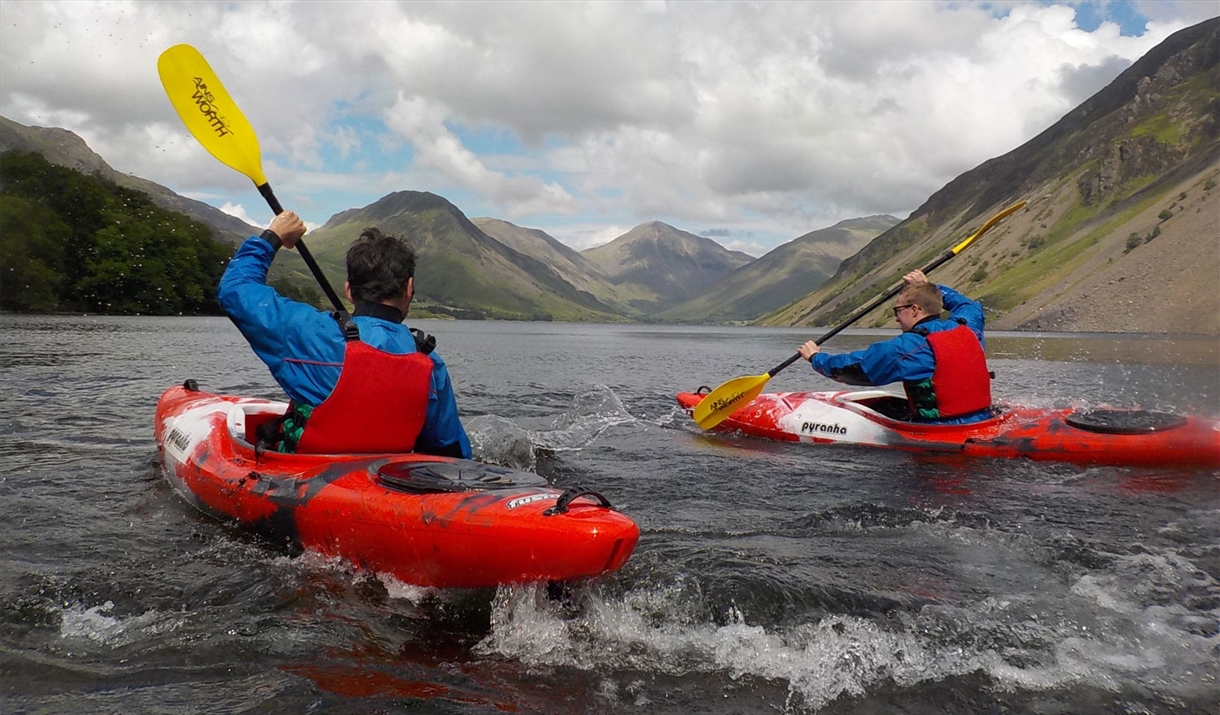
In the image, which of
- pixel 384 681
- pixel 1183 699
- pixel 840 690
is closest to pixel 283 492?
→ pixel 384 681

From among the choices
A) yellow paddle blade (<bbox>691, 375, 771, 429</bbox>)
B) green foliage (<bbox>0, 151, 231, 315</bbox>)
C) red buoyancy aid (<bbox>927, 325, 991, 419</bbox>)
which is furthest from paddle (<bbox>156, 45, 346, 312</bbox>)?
green foliage (<bbox>0, 151, 231, 315</bbox>)

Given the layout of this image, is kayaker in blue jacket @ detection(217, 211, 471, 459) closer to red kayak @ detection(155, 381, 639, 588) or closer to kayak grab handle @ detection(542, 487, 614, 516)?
red kayak @ detection(155, 381, 639, 588)

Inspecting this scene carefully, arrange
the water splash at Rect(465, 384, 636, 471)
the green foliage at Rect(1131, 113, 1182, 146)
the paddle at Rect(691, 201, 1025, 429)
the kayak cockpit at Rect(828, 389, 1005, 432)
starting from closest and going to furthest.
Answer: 1. the water splash at Rect(465, 384, 636, 471)
2. the kayak cockpit at Rect(828, 389, 1005, 432)
3. the paddle at Rect(691, 201, 1025, 429)
4. the green foliage at Rect(1131, 113, 1182, 146)

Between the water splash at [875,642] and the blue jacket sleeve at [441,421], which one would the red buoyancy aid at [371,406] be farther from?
the water splash at [875,642]

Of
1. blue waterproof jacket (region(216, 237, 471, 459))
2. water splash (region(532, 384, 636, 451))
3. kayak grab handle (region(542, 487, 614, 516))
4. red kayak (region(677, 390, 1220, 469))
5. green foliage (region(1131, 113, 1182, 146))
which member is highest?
green foliage (region(1131, 113, 1182, 146))

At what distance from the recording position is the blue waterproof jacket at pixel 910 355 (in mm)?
10656

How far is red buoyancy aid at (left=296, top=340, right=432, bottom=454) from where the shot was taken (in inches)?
214

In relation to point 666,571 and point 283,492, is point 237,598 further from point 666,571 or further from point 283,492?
point 666,571

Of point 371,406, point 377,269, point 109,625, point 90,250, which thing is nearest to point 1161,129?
point 90,250

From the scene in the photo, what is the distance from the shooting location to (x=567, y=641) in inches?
182

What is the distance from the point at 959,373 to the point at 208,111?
34.2ft

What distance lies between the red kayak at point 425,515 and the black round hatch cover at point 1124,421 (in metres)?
9.00

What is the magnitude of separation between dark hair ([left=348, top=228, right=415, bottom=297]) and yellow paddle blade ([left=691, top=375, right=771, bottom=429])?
314 inches

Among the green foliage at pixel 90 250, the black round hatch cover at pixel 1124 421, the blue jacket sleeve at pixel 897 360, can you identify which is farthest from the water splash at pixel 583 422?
the green foliage at pixel 90 250
